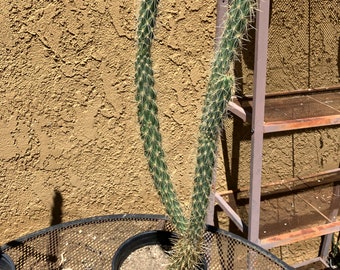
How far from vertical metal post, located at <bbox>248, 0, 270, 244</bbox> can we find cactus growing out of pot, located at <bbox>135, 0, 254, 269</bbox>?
34 centimetres

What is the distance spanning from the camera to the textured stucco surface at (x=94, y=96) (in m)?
1.65

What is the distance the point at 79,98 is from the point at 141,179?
0.43 m

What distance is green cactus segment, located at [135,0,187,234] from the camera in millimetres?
1174

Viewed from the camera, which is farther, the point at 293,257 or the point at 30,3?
the point at 293,257

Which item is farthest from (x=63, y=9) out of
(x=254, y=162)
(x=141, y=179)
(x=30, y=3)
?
(x=254, y=162)

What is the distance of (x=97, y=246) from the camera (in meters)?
1.58

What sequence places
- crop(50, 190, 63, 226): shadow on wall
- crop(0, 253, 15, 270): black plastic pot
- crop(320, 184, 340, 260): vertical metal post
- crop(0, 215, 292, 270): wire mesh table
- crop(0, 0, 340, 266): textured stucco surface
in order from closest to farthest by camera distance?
crop(0, 253, 15, 270): black plastic pot < crop(0, 215, 292, 270): wire mesh table < crop(0, 0, 340, 266): textured stucco surface < crop(50, 190, 63, 226): shadow on wall < crop(320, 184, 340, 260): vertical metal post

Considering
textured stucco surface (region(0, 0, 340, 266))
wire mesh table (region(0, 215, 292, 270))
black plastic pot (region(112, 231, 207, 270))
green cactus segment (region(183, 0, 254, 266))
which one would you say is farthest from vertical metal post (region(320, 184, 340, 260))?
green cactus segment (region(183, 0, 254, 266))

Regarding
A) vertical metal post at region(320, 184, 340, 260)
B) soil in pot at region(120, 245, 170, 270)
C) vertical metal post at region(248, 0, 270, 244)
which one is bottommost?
vertical metal post at region(320, 184, 340, 260)

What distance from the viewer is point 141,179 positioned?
1919mm

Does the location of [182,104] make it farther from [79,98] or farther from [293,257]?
[293,257]

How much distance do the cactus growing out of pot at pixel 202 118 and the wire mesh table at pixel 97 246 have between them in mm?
184

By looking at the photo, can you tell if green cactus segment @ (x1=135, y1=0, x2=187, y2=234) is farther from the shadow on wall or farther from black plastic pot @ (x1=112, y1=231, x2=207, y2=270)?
the shadow on wall

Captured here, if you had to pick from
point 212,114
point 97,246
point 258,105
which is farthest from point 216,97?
point 97,246
